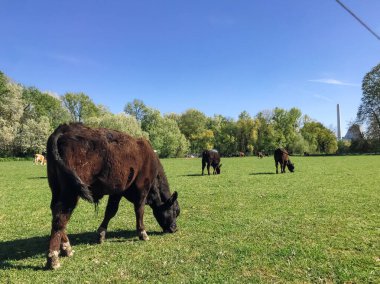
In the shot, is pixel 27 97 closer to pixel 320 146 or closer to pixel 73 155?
pixel 73 155

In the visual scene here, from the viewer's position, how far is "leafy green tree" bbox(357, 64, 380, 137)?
73.9m

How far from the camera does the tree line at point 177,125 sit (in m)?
66.1

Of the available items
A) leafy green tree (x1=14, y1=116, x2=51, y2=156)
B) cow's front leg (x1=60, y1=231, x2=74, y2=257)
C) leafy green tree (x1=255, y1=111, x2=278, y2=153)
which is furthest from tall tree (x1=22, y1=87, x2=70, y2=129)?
cow's front leg (x1=60, y1=231, x2=74, y2=257)

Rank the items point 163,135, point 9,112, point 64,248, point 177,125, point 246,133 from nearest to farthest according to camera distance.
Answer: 1. point 64,248
2. point 9,112
3. point 163,135
4. point 177,125
5. point 246,133

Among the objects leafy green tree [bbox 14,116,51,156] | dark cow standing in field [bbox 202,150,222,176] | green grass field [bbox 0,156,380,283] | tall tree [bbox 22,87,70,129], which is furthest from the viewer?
tall tree [bbox 22,87,70,129]

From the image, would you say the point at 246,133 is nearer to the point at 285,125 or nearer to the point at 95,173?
the point at 285,125

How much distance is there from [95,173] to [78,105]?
89.0 meters

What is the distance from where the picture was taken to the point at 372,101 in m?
74.6

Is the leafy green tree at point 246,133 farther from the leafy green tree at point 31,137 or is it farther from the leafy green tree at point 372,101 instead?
the leafy green tree at point 31,137

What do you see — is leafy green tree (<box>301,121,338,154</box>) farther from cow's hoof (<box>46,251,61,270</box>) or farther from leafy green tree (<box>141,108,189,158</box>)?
cow's hoof (<box>46,251,61,270</box>)

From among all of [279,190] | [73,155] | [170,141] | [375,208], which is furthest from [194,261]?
[170,141]

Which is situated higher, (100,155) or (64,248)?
(100,155)

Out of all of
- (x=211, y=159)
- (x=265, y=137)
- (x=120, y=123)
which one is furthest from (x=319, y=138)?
(x=211, y=159)

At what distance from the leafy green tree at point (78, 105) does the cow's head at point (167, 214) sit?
276 feet
